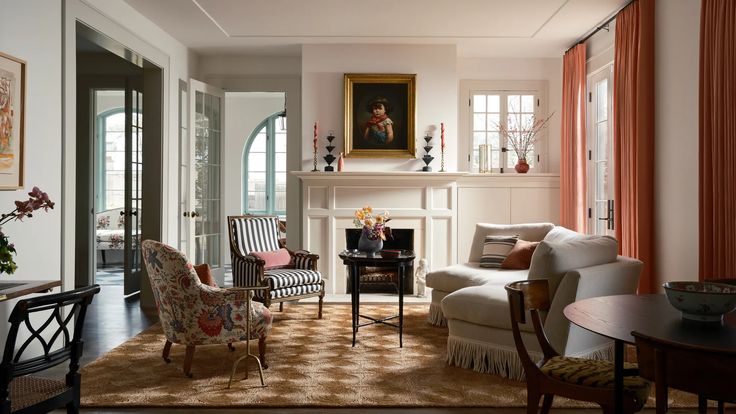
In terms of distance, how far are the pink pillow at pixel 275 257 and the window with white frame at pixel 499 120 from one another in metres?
2.83

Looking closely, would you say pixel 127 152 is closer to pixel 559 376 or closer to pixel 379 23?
pixel 379 23

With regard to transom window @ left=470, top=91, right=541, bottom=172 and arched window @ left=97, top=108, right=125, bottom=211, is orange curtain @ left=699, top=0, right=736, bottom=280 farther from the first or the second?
arched window @ left=97, top=108, right=125, bottom=211

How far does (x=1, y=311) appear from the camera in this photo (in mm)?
3711

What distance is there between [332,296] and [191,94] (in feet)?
9.06

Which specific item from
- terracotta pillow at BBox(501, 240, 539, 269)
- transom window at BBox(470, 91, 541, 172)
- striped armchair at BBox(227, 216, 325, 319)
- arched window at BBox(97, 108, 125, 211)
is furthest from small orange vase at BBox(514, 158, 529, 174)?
arched window at BBox(97, 108, 125, 211)

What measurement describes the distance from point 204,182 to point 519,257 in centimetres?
382

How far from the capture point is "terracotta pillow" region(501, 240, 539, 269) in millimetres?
5359

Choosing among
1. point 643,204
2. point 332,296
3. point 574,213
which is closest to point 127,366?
point 332,296

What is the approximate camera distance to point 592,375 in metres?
2.36

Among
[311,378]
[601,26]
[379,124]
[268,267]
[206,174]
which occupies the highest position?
[601,26]

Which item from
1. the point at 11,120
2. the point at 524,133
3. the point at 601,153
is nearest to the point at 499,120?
the point at 524,133

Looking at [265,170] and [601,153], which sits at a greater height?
[265,170]

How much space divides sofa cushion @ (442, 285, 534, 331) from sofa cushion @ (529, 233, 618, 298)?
0.29 metres

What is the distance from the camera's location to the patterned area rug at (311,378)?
333cm
